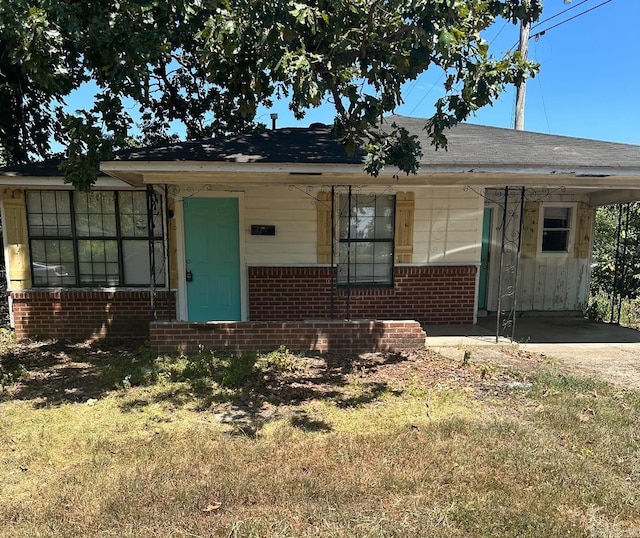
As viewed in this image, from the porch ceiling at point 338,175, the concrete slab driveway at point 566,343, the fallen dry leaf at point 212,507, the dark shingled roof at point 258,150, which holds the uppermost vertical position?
the dark shingled roof at point 258,150

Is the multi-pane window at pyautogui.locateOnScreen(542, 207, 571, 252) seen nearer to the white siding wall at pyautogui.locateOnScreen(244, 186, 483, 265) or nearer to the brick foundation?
the white siding wall at pyautogui.locateOnScreen(244, 186, 483, 265)

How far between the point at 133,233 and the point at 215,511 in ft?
17.9

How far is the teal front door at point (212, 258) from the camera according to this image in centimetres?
714

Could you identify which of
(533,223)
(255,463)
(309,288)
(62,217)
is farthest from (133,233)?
(533,223)

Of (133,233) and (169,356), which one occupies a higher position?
(133,233)

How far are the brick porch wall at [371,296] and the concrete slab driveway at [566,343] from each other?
0.40 meters

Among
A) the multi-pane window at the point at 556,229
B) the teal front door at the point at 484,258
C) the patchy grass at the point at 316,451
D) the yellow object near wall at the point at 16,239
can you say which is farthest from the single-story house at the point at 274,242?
the patchy grass at the point at 316,451

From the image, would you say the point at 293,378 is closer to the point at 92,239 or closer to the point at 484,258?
the point at 92,239

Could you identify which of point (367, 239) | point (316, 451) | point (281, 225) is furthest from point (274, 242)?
point (316, 451)

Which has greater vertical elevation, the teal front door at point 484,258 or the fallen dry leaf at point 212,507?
the teal front door at point 484,258

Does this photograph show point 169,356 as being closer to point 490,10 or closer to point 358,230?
point 358,230

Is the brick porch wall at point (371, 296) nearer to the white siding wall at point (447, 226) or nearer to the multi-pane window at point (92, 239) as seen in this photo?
the white siding wall at point (447, 226)

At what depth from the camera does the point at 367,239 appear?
750 cm

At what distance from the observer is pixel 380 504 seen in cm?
281
